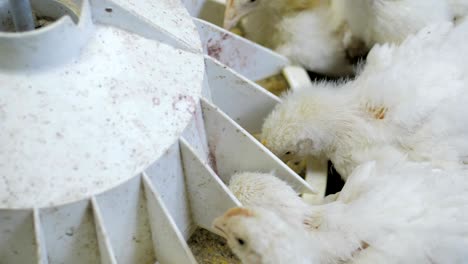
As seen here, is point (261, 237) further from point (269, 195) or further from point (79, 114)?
point (79, 114)

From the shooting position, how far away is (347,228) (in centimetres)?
110

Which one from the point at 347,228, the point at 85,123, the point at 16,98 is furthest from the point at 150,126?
the point at 347,228

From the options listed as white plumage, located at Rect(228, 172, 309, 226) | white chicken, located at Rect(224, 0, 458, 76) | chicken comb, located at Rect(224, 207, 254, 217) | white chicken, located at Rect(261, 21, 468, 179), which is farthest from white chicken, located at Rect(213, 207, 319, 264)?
white chicken, located at Rect(224, 0, 458, 76)

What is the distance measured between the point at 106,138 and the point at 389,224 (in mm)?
504

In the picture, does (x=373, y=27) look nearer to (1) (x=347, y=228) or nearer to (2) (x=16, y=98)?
(1) (x=347, y=228)

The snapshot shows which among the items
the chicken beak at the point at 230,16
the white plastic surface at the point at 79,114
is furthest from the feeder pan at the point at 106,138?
the chicken beak at the point at 230,16

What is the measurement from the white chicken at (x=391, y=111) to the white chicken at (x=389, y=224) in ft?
0.43

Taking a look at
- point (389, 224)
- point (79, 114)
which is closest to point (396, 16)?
point (389, 224)

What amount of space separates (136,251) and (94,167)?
7.8 inches

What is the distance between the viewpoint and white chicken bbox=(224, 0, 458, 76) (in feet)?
4.76

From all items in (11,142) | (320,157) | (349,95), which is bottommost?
(320,157)

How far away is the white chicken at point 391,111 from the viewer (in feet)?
4.16

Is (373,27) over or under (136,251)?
over

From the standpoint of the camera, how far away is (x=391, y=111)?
50.8 inches
